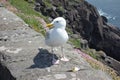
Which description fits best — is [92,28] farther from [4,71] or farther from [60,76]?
[60,76]

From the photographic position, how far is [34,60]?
9945 mm

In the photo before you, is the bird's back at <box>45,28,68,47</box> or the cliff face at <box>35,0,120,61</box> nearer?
the bird's back at <box>45,28,68,47</box>

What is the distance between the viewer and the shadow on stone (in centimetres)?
963

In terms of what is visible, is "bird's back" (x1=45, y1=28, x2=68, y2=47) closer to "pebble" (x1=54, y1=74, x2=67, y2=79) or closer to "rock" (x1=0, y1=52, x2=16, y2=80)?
"rock" (x1=0, y1=52, x2=16, y2=80)

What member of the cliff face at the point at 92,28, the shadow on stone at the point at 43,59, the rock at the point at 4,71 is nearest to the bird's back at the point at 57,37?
the shadow on stone at the point at 43,59

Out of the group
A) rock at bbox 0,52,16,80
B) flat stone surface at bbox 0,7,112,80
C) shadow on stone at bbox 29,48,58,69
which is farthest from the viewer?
shadow on stone at bbox 29,48,58,69

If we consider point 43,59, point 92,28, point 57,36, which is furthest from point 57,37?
point 92,28

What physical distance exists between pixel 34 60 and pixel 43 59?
24cm

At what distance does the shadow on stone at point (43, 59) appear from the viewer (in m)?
9.63

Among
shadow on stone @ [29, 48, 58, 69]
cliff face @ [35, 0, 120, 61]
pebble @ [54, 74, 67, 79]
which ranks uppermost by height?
pebble @ [54, 74, 67, 79]

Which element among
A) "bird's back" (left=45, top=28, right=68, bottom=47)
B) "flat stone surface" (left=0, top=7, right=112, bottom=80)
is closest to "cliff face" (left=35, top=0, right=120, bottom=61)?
"flat stone surface" (left=0, top=7, right=112, bottom=80)

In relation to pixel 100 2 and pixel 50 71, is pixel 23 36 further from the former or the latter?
pixel 100 2

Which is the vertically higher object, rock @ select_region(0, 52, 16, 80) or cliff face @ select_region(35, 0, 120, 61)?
rock @ select_region(0, 52, 16, 80)

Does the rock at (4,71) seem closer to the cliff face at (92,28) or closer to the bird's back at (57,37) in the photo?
the bird's back at (57,37)
